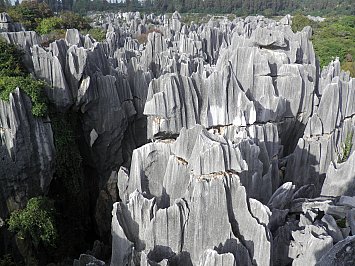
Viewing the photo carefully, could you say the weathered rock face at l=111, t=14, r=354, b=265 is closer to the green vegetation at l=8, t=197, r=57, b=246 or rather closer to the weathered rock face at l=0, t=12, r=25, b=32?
the green vegetation at l=8, t=197, r=57, b=246

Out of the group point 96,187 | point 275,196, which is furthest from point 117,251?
point 96,187

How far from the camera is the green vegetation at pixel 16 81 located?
8406 mm

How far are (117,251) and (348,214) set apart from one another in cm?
424

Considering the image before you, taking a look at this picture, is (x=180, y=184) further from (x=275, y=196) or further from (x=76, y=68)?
(x=76, y=68)

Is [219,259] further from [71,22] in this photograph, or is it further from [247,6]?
[247,6]

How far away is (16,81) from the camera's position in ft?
28.0

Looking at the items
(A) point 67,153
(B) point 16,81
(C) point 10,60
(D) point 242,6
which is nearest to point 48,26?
(C) point 10,60

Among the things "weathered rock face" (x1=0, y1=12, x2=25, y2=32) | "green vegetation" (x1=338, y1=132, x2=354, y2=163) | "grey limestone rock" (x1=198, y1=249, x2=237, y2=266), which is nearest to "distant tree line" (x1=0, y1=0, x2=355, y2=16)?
"weathered rock face" (x1=0, y1=12, x2=25, y2=32)

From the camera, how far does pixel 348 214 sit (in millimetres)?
6945

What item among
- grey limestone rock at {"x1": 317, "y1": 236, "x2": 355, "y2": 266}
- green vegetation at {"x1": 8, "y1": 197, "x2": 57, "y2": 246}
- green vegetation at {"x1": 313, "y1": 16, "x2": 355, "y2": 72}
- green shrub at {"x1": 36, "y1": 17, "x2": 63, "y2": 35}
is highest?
green shrub at {"x1": 36, "y1": 17, "x2": 63, "y2": 35}

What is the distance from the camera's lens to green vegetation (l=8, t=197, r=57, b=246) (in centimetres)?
804

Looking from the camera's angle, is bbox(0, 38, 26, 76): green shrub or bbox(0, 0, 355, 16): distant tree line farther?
bbox(0, 0, 355, 16): distant tree line

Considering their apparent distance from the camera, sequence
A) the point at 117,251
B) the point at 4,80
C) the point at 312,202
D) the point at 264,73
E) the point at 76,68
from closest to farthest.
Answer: the point at 117,251, the point at 312,202, the point at 4,80, the point at 76,68, the point at 264,73

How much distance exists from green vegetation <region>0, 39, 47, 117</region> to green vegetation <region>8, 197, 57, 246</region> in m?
2.03
